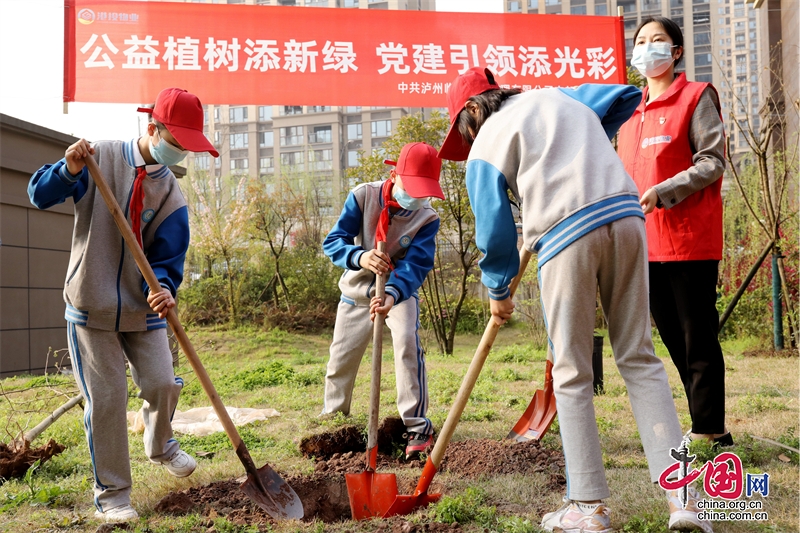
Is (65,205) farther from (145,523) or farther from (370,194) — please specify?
(145,523)

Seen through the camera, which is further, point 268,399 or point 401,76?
point 401,76

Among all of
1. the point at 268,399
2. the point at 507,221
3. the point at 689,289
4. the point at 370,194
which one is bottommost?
the point at 268,399

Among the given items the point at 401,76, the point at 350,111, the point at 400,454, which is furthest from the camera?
the point at 350,111

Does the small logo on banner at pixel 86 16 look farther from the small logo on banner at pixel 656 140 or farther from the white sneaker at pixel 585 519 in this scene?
the white sneaker at pixel 585 519

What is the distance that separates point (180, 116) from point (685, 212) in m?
2.40

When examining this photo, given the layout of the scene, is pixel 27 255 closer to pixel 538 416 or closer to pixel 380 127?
pixel 538 416

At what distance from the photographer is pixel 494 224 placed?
2.29m

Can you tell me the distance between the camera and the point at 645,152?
3.24m

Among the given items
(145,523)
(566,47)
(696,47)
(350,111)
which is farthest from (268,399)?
(696,47)

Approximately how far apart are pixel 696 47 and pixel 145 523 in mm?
49729

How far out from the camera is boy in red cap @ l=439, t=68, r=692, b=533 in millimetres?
2189

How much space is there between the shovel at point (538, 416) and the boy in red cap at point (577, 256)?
152cm

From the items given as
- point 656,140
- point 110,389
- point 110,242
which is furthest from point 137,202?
point 656,140

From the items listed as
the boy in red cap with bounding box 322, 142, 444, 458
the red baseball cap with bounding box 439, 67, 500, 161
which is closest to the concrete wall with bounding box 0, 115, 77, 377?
the boy in red cap with bounding box 322, 142, 444, 458
